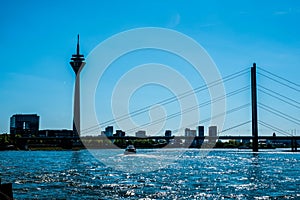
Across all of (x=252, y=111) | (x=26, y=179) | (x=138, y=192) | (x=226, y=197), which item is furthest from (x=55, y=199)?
(x=252, y=111)

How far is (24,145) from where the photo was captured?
15462 cm

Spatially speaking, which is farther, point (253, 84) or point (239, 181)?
point (253, 84)

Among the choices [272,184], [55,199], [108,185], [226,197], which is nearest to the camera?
[55,199]

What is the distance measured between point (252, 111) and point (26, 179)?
252ft

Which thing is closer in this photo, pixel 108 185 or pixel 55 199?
pixel 55 199

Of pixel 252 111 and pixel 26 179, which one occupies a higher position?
pixel 252 111

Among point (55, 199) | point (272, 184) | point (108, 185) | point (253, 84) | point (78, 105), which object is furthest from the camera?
point (78, 105)

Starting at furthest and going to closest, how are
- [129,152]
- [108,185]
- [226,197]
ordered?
[129,152] → [108,185] → [226,197]

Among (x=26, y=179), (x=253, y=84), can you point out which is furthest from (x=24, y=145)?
(x=26, y=179)

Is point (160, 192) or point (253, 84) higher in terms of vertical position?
point (253, 84)

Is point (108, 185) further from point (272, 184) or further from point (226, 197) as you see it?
point (272, 184)

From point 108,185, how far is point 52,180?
5270mm

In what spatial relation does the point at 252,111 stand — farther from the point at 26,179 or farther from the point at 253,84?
the point at 26,179

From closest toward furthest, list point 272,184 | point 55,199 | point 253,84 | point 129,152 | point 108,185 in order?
point 55,199 < point 108,185 < point 272,184 < point 129,152 < point 253,84
